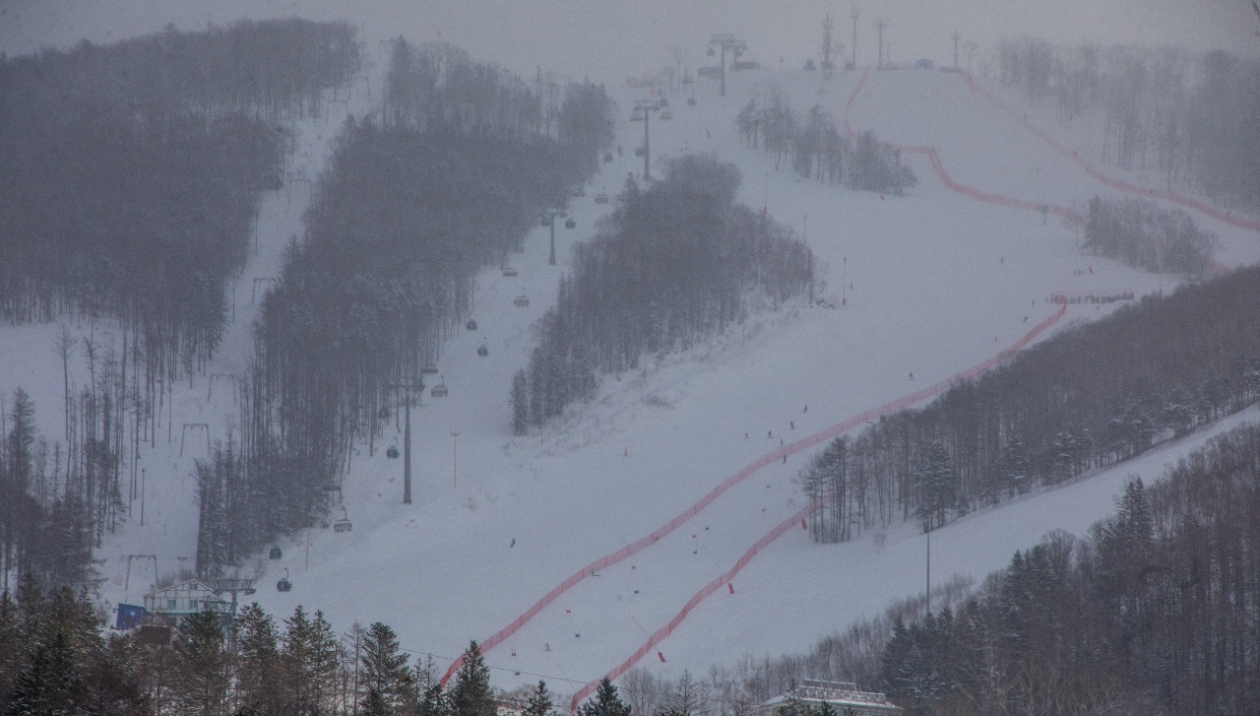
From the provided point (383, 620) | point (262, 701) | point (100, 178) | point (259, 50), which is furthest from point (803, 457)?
point (259, 50)

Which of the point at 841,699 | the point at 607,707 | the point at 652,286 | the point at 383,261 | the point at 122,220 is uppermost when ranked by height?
the point at 122,220


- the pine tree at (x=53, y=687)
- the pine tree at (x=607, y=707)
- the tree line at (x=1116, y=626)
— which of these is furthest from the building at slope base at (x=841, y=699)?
the pine tree at (x=53, y=687)

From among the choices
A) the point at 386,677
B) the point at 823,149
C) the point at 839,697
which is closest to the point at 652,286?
the point at 823,149

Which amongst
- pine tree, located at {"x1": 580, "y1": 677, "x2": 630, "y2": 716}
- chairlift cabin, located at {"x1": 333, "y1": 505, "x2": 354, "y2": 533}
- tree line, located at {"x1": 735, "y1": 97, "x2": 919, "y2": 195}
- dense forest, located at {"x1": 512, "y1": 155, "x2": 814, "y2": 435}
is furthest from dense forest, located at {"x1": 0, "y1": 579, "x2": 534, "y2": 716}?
tree line, located at {"x1": 735, "y1": 97, "x2": 919, "y2": 195}

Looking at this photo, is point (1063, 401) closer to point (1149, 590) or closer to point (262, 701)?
point (1149, 590)

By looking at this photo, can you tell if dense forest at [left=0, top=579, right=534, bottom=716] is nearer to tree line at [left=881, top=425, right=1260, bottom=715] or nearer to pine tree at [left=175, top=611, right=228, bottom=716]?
pine tree at [left=175, top=611, right=228, bottom=716]

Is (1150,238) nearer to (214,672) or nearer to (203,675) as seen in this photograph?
(214,672)
